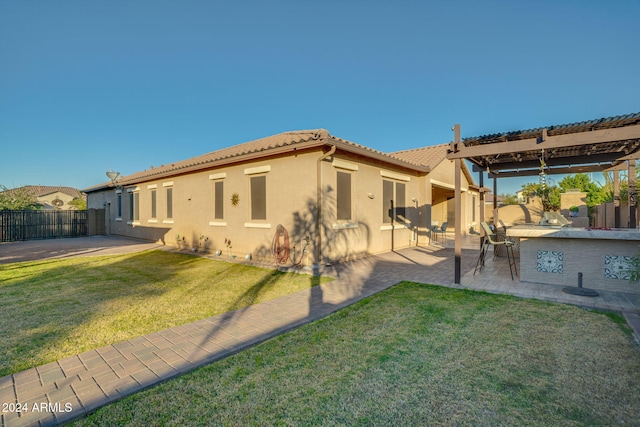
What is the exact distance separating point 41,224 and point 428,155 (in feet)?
74.3

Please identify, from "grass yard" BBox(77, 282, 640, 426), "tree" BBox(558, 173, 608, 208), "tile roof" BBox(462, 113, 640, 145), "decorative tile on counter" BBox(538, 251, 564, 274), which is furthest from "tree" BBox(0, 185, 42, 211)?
"tree" BBox(558, 173, 608, 208)

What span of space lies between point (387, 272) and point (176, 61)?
13.1 meters

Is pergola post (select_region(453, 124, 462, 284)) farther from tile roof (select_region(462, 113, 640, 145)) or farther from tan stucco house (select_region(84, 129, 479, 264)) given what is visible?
tan stucco house (select_region(84, 129, 479, 264))

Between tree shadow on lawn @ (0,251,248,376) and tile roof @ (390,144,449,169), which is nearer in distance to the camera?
tree shadow on lawn @ (0,251,248,376)

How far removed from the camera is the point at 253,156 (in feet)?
29.3

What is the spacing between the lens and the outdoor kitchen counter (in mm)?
5336

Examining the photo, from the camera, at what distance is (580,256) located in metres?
5.71

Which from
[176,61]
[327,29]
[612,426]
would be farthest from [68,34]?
[612,426]

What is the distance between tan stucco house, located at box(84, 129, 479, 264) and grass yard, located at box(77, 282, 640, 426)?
4569 millimetres

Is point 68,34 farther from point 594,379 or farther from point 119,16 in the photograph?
point 594,379

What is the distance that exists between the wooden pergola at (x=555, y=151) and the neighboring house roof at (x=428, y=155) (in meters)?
3.91

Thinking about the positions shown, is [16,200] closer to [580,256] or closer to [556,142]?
[556,142]

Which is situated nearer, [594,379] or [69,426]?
[69,426]

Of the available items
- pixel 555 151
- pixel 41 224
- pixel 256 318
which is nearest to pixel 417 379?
pixel 256 318
